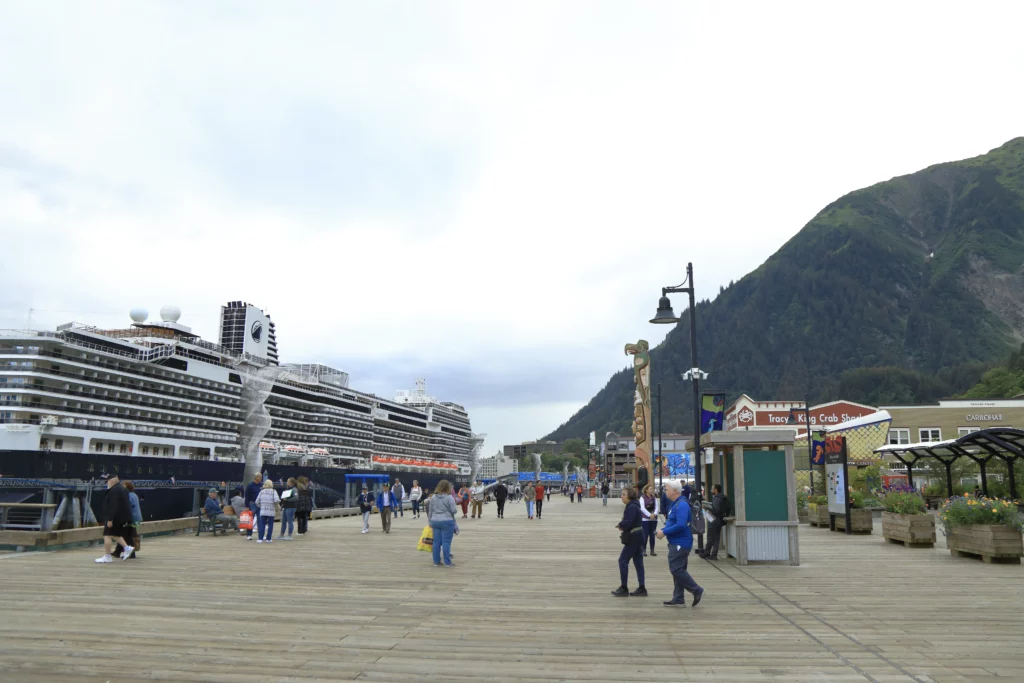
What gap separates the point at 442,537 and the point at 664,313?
6.24m

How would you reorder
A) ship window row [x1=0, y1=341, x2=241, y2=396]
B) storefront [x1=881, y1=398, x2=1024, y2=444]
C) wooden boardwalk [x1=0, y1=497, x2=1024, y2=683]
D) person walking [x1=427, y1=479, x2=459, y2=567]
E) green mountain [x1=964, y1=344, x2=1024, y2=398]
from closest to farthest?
1. wooden boardwalk [x1=0, y1=497, x2=1024, y2=683]
2. person walking [x1=427, y1=479, x2=459, y2=567]
3. ship window row [x1=0, y1=341, x2=241, y2=396]
4. storefront [x1=881, y1=398, x2=1024, y2=444]
5. green mountain [x1=964, y1=344, x2=1024, y2=398]

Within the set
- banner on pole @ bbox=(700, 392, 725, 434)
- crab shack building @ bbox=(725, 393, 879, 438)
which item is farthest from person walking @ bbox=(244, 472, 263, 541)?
crab shack building @ bbox=(725, 393, 879, 438)

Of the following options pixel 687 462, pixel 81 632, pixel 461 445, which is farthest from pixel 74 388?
pixel 461 445

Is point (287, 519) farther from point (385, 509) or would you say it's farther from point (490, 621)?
point (490, 621)

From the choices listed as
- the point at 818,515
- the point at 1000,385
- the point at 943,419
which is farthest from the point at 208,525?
the point at 1000,385

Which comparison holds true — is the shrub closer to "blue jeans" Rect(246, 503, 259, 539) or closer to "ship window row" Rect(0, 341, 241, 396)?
"blue jeans" Rect(246, 503, 259, 539)

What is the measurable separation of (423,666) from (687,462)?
37.9 meters

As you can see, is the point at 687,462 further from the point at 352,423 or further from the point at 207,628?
the point at 352,423

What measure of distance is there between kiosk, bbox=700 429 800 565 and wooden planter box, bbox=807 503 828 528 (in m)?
10.4

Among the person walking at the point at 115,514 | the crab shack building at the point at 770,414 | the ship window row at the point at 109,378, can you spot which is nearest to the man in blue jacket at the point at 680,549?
the person walking at the point at 115,514

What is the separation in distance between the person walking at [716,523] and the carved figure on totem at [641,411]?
51.5 ft

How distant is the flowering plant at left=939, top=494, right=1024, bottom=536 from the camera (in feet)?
39.3

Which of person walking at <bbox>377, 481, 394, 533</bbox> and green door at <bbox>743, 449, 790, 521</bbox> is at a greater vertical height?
green door at <bbox>743, 449, 790, 521</bbox>

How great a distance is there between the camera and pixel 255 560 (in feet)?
38.9
